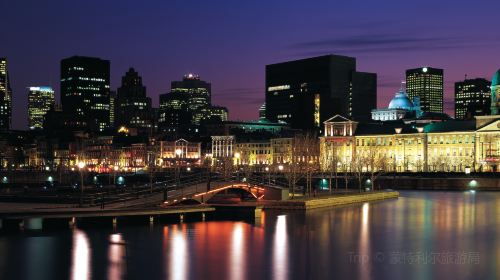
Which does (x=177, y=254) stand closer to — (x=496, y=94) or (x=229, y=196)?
(x=229, y=196)

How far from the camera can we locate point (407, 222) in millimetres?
81125

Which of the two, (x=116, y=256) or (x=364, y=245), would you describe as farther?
(x=364, y=245)

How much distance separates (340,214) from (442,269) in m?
37.5

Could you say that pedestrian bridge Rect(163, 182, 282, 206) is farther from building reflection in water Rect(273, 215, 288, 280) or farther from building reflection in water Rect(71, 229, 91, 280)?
building reflection in water Rect(71, 229, 91, 280)

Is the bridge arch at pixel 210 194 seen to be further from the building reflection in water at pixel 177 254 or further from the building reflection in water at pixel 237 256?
the building reflection in water at pixel 237 256

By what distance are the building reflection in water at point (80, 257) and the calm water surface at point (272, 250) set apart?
0.23 feet

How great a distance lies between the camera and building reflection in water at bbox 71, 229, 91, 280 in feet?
162

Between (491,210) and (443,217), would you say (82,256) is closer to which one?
(443,217)

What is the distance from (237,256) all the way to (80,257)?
10792 mm

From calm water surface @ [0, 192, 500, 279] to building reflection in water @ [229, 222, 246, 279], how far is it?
0.22 feet

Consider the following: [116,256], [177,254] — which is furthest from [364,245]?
[116,256]

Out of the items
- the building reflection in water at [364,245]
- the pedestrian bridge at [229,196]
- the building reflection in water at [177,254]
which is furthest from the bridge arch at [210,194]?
the building reflection in water at [364,245]

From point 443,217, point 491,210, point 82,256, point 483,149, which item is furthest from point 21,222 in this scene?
point 483,149

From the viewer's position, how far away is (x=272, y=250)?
59781 millimetres
